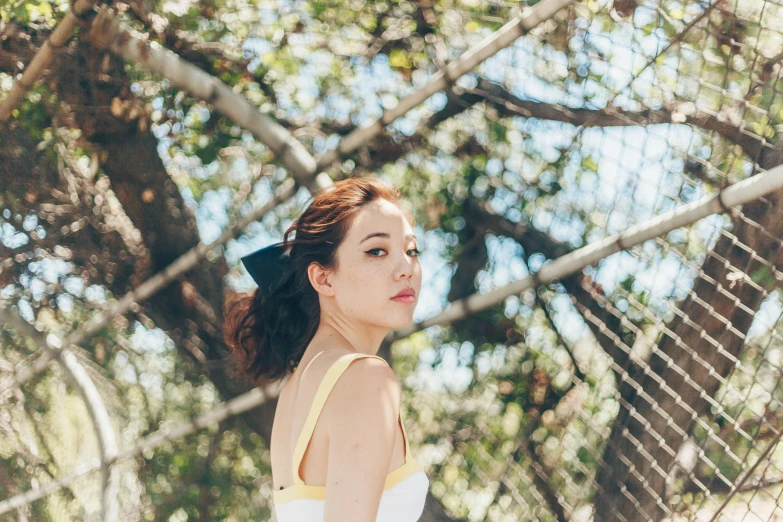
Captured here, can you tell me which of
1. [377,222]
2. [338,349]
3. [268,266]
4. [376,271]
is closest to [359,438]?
[338,349]

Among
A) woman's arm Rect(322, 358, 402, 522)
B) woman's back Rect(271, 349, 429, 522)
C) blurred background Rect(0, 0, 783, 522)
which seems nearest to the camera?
woman's arm Rect(322, 358, 402, 522)

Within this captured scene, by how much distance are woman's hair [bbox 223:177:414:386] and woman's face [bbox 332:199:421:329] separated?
4 centimetres

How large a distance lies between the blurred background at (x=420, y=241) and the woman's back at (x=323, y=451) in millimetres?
Result: 1050

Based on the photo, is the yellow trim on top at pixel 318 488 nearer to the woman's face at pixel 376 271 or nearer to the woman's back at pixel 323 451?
the woman's back at pixel 323 451

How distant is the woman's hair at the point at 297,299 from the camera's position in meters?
2.10

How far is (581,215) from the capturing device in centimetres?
346

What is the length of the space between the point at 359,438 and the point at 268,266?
0.82 meters

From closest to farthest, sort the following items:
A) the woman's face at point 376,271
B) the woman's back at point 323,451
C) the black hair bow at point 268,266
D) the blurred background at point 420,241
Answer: the woman's back at point 323,451
the woman's face at point 376,271
the black hair bow at point 268,266
the blurred background at point 420,241

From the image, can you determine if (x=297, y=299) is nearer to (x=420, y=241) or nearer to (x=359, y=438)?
(x=359, y=438)

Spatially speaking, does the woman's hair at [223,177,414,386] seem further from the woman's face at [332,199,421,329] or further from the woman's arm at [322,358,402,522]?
the woman's arm at [322,358,402,522]

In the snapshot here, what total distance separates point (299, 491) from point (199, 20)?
7.38 feet

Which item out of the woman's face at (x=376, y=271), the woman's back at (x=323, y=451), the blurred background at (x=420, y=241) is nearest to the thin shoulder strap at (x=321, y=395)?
the woman's back at (x=323, y=451)

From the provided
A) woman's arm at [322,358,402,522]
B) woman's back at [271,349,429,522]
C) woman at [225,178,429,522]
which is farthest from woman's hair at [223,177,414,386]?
woman's arm at [322,358,402,522]

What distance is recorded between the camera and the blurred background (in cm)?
292
